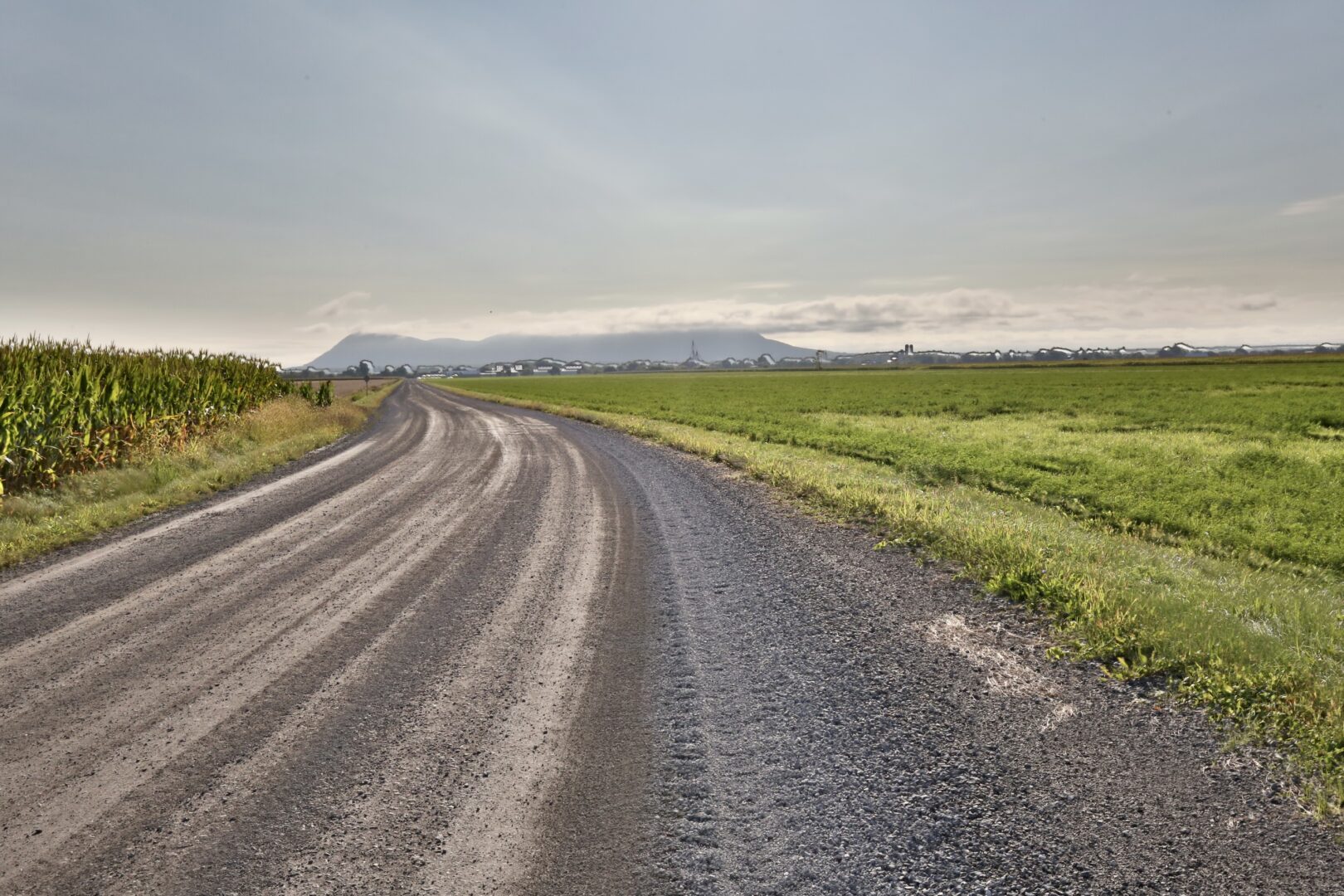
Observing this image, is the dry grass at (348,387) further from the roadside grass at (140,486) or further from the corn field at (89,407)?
the roadside grass at (140,486)

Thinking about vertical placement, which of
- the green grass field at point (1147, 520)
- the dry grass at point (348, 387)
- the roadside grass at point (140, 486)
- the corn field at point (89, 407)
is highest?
the dry grass at point (348, 387)

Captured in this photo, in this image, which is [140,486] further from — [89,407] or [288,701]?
[288,701]

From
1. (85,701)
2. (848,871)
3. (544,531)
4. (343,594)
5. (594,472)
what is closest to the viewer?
(848,871)

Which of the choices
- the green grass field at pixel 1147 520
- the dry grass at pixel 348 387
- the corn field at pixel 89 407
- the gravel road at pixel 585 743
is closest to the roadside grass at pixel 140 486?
the corn field at pixel 89 407

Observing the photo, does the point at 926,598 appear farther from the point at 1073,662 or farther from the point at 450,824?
the point at 450,824

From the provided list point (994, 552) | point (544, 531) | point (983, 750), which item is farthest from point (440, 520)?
point (983, 750)

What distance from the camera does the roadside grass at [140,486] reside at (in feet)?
31.2

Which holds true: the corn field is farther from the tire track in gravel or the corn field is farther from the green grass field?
the green grass field

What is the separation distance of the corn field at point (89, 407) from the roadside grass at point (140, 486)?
51 cm

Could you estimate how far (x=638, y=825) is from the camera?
140 inches

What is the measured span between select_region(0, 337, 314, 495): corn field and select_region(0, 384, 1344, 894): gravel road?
6.39 metres

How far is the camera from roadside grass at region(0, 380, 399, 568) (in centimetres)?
952

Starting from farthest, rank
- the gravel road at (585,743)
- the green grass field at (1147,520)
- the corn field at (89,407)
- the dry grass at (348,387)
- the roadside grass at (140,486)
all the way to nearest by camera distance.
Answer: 1. the dry grass at (348,387)
2. the corn field at (89,407)
3. the roadside grass at (140,486)
4. the green grass field at (1147,520)
5. the gravel road at (585,743)

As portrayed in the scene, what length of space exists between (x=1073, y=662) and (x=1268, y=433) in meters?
22.4
